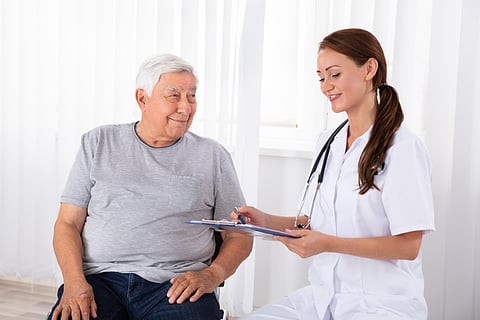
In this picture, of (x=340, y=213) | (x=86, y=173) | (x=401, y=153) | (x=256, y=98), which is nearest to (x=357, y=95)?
(x=401, y=153)

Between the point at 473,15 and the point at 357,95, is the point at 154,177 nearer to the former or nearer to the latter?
the point at 357,95

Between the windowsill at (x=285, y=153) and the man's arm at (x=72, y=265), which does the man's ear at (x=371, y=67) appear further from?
the windowsill at (x=285, y=153)

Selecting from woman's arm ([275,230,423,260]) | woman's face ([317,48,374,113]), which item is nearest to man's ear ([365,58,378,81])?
woman's face ([317,48,374,113])

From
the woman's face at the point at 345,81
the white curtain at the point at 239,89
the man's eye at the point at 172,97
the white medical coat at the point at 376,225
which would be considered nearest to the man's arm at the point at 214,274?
the white medical coat at the point at 376,225

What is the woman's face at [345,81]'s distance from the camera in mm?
1815

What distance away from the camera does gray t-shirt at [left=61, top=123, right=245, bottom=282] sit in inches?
81.3

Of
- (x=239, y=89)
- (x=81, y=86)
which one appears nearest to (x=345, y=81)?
(x=239, y=89)

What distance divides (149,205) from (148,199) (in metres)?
0.02

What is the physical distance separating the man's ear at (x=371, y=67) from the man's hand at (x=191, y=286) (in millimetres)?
770

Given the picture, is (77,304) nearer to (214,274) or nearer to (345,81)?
(214,274)

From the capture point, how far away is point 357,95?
6.00 feet

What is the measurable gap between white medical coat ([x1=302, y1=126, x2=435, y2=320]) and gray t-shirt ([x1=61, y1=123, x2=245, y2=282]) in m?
0.43

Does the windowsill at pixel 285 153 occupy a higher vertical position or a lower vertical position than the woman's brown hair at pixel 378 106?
lower

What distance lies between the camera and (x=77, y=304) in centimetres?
189
